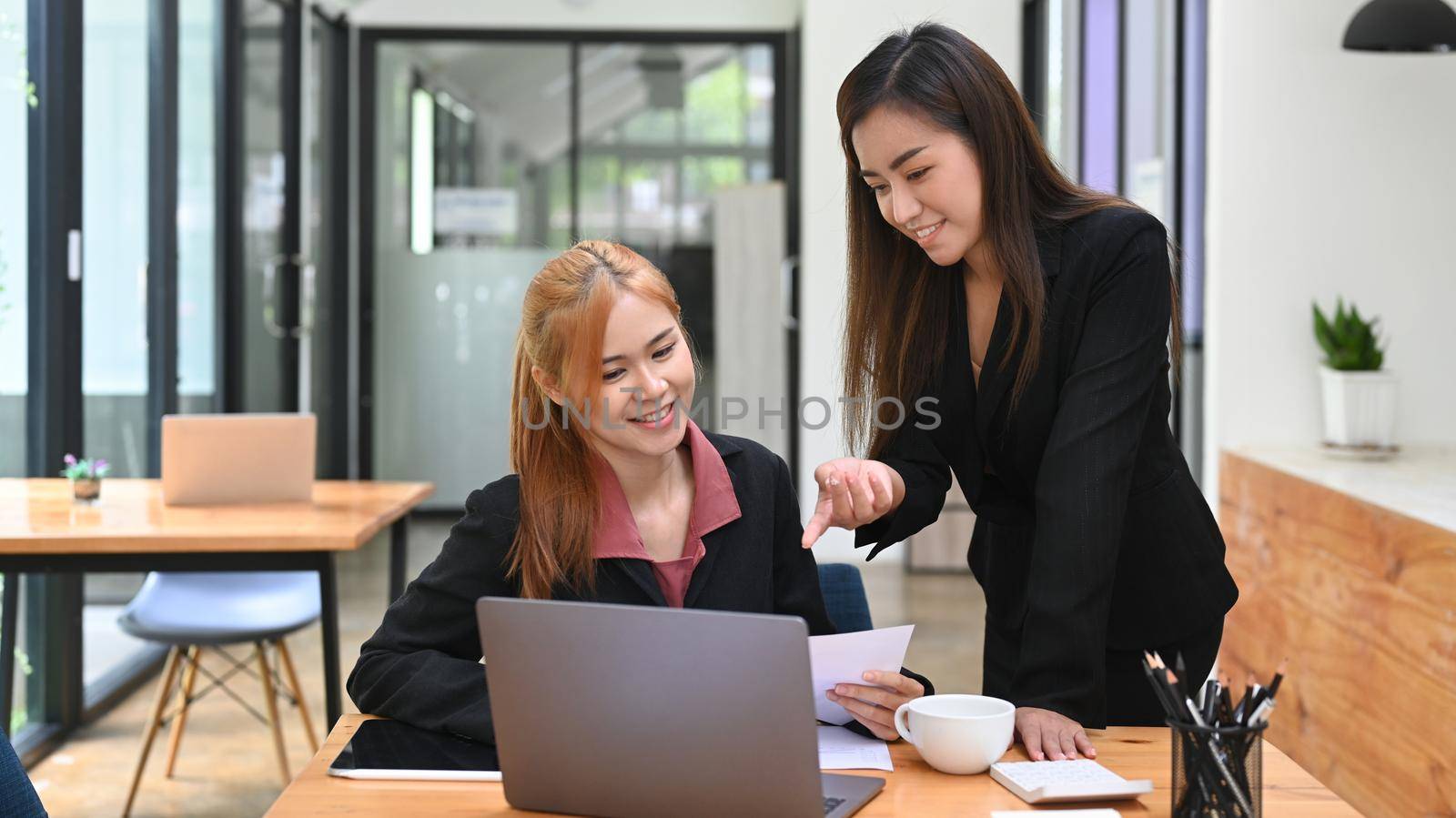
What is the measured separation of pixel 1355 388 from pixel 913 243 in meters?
2.36

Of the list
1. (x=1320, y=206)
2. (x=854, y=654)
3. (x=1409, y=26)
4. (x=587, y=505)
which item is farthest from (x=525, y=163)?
(x=854, y=654)

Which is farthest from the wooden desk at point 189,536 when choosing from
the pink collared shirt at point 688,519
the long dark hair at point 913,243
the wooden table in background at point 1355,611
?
the wooden table in background at point 1355,611

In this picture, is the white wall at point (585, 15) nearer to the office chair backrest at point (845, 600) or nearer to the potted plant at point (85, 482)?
the potted plant at point (85, 482)

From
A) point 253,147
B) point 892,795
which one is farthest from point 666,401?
point 253,147

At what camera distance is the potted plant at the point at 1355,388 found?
3.55 m

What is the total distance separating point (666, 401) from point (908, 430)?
0.33 metres

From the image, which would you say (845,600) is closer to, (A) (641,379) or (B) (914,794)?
(A) (641,379)

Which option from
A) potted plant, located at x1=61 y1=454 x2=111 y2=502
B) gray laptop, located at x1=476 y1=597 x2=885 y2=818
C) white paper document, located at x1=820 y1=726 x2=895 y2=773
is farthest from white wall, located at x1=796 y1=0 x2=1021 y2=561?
gray laptop, located at x1=476 y1=597 x2=885 y2=818

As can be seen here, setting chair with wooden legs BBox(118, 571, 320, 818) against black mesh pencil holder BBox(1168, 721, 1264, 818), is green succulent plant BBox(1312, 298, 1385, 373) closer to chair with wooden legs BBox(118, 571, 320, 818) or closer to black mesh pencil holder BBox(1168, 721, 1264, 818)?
chair with wooden legs BBox(118, 571, 320, 818)

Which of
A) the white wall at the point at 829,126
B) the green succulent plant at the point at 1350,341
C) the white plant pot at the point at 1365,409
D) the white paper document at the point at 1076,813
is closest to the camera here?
the white paper document at the point at 1076,813

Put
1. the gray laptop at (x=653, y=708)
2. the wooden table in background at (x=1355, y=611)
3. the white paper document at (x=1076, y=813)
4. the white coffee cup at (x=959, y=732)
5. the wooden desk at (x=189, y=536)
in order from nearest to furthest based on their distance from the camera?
the gray laptop at (x=653, y=708) < the white paper document at (x=1076, y=813) < the white coffee cup at (x=959, y=732) < the wooden table in background at (x=1355, y=611) < the wooden desk at (x=189, y=536)

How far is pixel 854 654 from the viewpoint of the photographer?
1.31 metres

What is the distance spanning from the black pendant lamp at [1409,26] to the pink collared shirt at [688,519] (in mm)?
2308

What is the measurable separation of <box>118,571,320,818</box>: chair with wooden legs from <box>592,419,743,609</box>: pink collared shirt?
1730 millimetres
